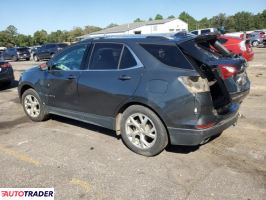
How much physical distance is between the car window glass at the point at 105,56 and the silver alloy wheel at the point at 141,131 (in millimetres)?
879

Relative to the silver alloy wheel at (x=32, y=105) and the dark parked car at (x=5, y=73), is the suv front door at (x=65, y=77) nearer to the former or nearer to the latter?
the silver alloy wheel at (x=32, y=105)

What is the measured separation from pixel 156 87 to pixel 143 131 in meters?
0.72

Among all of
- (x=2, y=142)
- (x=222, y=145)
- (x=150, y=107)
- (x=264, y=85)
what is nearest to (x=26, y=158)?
(x=2, y=142)

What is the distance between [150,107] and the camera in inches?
182

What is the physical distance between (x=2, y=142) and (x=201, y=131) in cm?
350

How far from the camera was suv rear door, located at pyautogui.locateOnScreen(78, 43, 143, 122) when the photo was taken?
4.85 metres

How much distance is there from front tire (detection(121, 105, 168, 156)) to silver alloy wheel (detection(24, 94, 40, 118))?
252 centimetres

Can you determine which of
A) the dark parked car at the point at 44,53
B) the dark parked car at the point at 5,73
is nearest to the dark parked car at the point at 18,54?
the dark parked car at the point at 44,53

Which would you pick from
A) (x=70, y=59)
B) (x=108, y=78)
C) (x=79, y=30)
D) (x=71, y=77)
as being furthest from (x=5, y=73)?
(x=79, y=30)

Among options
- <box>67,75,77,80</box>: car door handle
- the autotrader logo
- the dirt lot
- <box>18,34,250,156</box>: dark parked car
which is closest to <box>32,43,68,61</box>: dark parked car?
the dirt lot

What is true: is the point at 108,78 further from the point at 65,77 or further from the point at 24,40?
the point at 24,40

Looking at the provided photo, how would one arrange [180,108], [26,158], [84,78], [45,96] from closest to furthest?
1. [180,108]
2. [26,158]
3. [84,78]
4. [45,96]

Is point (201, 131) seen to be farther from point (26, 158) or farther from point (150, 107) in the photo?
point (26, 158)

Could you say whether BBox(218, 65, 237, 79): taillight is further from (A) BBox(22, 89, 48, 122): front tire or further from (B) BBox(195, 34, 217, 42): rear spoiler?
(A) BBox(22, 89, 48, 122): front tire
